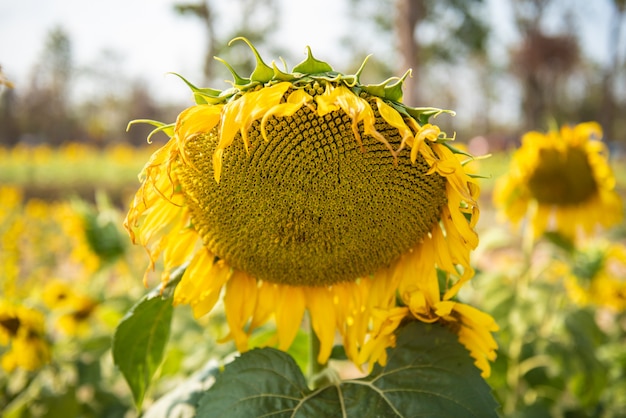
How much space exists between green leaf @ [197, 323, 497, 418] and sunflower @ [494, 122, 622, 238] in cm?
144

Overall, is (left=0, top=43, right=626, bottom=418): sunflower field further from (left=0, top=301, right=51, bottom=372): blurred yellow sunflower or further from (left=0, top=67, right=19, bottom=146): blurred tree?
(left=0, top=67, right=19, bottom=146): blurred tree

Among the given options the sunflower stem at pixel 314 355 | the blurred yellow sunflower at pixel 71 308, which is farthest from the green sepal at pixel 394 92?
the blurred yellow sunflower at pixel 71 308

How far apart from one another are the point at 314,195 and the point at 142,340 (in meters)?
0.47

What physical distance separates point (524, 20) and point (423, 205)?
985 inches

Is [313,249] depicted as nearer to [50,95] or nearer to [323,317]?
[323,317]

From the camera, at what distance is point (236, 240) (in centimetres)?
99

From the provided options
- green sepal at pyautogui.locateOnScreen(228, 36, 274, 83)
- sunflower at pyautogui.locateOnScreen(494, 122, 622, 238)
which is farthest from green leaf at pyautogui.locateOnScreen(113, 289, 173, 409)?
sunflower at pyautogui.locateOnScreen(494, 122, 622, 238)

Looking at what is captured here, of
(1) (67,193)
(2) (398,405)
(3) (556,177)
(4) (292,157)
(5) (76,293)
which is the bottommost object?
(1) (67,193)

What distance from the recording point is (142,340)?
1065 mm

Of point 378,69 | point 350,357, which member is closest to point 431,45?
point 378,69

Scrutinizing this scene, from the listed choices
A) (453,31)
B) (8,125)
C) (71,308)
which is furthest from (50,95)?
(71,308)

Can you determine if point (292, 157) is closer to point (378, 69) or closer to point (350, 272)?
point (350, 272)

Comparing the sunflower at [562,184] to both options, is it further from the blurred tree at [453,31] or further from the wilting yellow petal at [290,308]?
the blurred tree at [453,31]

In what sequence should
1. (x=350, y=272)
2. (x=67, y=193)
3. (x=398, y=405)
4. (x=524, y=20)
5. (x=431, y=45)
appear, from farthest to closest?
(x=524, y=20), (x=431, y=45), (x=67, y=193), (x=350, y=272), (x=398, y=405)
